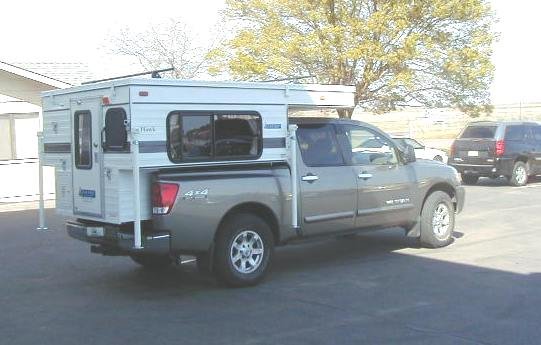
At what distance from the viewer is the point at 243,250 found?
7527 millimetres

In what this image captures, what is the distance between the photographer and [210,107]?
24.2ft

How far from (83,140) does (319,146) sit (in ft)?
9.28

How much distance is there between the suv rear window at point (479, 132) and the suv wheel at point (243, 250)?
43.4 ft

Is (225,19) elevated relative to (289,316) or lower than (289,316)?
elevated

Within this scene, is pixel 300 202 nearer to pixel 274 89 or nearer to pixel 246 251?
pixel 246 251

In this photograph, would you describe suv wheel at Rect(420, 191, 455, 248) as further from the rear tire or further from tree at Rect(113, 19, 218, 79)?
tree at Rect(113, 19, 218, 79)

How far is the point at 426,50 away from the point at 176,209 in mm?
15793

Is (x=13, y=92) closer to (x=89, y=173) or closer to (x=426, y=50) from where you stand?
(x=89, y=173)

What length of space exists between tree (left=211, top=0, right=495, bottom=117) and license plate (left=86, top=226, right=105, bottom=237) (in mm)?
13157

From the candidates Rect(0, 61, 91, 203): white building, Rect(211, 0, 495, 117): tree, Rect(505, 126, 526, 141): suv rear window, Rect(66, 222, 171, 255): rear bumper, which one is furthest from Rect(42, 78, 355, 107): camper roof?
Rect(505, 126, 526, 141): suv rear window

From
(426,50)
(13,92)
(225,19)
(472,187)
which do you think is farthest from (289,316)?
(225,19)

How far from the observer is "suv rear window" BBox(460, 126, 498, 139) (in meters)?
19.3

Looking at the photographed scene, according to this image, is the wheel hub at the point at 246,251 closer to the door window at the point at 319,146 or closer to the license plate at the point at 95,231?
the door window at the point at 319,146

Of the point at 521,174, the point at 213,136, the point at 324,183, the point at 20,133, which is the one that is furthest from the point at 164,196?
the point at 521,174
